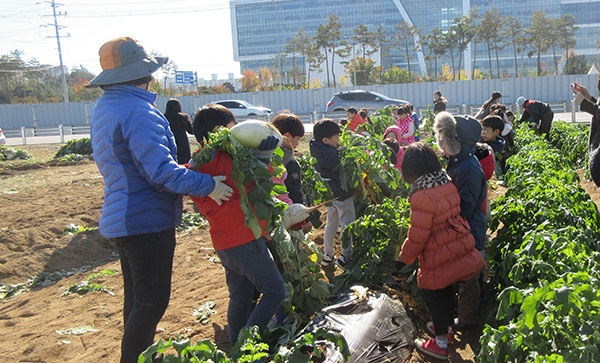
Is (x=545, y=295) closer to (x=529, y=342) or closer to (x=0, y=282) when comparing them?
(x=529, y=342)

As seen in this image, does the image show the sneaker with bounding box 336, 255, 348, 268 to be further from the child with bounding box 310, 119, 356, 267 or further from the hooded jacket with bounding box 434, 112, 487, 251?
the hooded jacket with bounding box 434, 112, 487, 251

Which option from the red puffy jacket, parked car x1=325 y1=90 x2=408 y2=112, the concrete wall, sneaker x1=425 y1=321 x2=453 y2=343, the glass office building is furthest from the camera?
the glass office building

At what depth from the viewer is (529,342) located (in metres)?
2.45

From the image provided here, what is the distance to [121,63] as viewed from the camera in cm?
326

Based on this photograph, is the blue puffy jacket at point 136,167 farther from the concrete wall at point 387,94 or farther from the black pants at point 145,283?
the concrete wall at point 387,94

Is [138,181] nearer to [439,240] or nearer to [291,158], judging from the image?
[291,158]

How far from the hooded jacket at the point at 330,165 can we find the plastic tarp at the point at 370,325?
6.54ft

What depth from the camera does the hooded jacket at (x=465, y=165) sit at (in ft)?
13.7

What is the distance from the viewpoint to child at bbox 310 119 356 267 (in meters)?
5.63

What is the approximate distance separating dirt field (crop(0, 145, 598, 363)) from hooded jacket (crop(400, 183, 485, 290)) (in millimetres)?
563

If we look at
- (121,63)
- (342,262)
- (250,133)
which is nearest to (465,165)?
(250,133)

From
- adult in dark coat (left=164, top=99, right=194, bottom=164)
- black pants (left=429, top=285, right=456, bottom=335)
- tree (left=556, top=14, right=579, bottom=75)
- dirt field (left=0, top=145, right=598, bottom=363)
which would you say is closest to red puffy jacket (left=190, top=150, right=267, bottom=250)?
dirt field (left=0, top=145, right=598, bottom=363)

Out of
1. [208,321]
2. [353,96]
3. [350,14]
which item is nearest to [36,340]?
[208,321]

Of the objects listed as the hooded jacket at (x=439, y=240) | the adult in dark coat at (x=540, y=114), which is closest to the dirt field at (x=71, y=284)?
the hooded jacket at (x=439, y=240)
